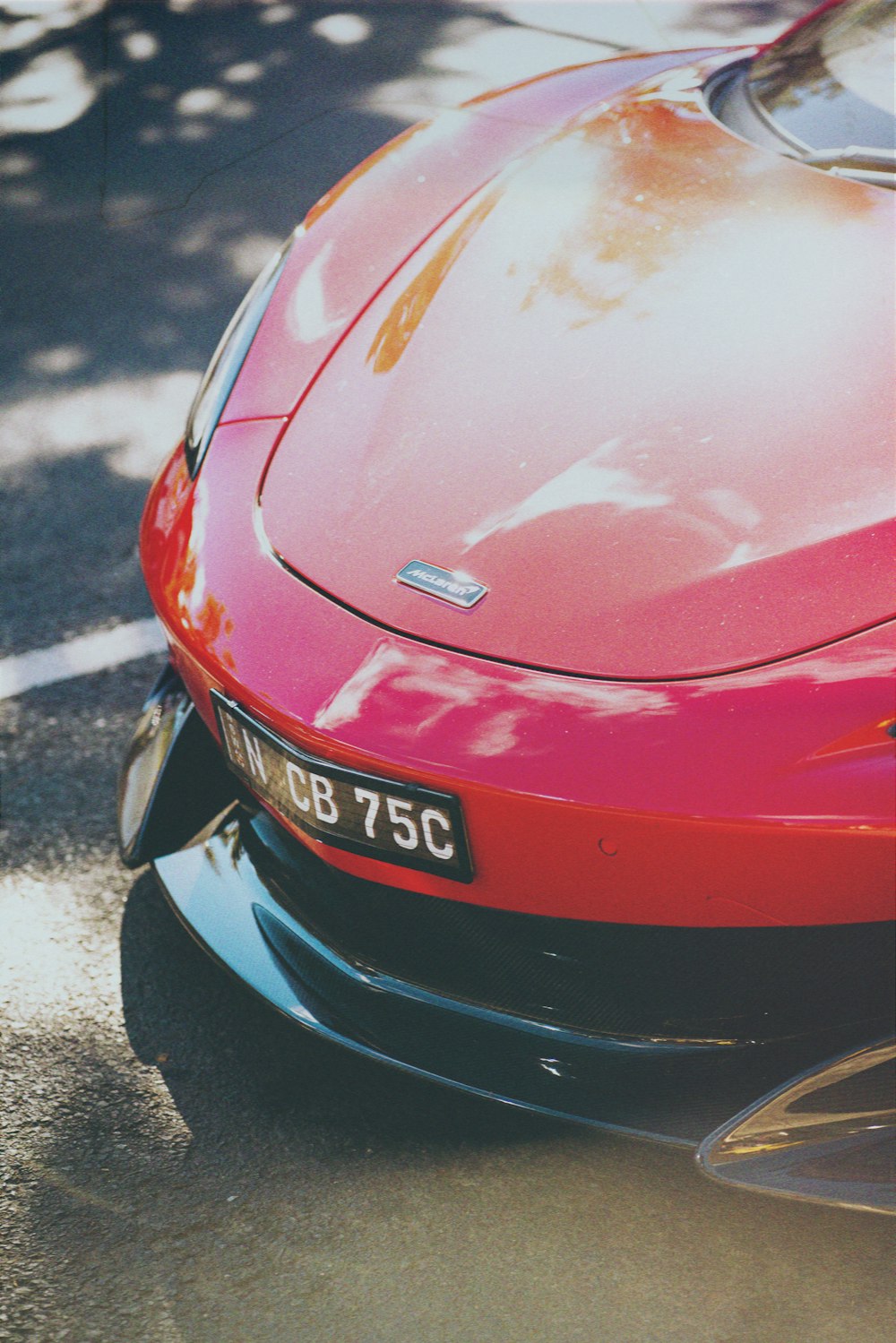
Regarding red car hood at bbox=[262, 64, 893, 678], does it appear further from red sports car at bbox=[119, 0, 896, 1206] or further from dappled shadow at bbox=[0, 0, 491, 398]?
dappled shadow at bbox=[0, 0, 491, 398]

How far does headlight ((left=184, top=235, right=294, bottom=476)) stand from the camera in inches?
77.7

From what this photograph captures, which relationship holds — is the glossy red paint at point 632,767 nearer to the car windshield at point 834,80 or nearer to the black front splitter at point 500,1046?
the black front splitter at point 500,1046

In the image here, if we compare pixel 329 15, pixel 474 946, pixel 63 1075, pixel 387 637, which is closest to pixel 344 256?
pixel 387 637

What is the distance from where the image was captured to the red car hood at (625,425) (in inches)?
59.2

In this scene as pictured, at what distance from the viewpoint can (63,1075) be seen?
6.18ft

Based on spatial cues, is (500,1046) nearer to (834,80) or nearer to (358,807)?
(358,807)

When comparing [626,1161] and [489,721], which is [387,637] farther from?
[626,1161]

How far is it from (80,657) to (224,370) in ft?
2.81

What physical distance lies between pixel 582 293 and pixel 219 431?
59 cm

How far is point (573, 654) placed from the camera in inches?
58.4

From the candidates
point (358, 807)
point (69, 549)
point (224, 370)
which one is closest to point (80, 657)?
point (69, 549)

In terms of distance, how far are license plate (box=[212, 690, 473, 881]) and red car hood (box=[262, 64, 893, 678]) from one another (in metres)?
0.20

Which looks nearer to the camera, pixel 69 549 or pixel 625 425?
pixel 625 425

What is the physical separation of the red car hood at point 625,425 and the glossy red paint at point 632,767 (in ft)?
0.19
